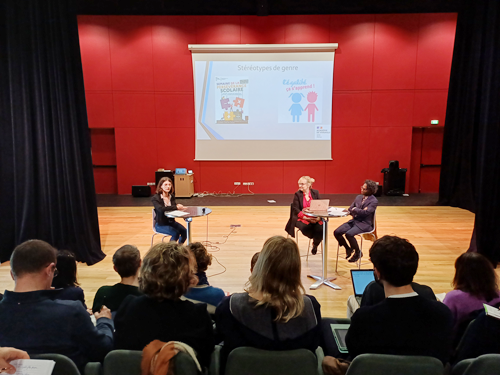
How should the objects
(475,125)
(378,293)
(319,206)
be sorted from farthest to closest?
1. (475,125)
2. (319,206)
3. (378,293)

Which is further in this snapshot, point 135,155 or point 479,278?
point 135,155

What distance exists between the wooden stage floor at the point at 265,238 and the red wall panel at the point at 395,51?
3281 millimetres

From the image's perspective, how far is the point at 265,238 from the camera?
5699 millimetres

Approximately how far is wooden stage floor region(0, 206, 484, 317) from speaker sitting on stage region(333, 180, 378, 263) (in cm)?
30

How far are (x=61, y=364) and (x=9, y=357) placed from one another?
0.63 feet

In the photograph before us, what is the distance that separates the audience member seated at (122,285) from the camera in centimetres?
205

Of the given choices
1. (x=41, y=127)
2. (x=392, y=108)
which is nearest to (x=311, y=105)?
(x=392, y=108)

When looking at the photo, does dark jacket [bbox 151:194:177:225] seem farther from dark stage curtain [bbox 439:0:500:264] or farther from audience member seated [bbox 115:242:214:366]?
dark stage curtain [bbox 439:0:500:264]

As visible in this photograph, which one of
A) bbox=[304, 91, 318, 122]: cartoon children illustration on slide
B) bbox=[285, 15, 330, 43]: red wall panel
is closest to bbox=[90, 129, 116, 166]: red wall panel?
bbox=[304, 91, 318, 122]: cartoon children illustration on slide

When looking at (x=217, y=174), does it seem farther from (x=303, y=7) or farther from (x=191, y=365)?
(x=191, y=365)

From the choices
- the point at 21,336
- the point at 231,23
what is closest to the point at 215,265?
the point at 21,336

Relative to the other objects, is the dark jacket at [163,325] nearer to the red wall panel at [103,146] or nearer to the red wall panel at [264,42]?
the red wall panel at [264,42]

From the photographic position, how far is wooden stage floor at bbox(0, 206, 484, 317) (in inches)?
157

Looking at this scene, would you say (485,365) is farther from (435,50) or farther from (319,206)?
(435,50)
